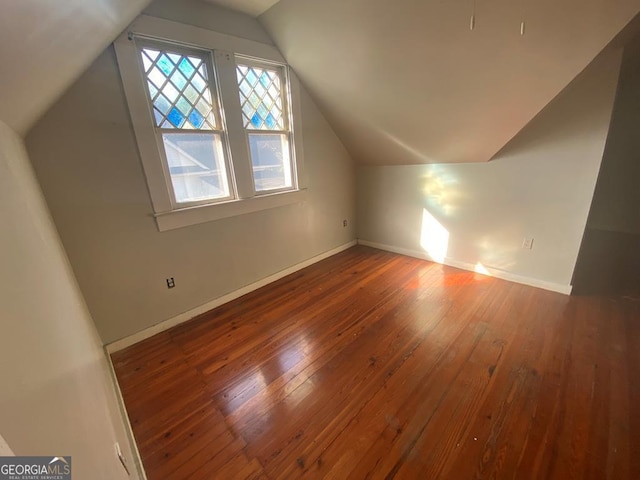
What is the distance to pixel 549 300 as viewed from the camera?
2.31 meters

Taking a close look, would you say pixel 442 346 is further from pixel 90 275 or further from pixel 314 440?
pixel 90 275

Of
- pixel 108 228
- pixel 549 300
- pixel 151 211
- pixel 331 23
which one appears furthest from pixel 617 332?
pixel 108 228

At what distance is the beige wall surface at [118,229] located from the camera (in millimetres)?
1608

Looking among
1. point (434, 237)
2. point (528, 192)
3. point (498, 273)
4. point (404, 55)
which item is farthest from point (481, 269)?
point (404, 55)

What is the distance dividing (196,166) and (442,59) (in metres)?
1.98

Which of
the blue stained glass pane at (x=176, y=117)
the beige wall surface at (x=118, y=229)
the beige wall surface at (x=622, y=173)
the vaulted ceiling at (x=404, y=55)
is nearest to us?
the vaulted ceiling at (x=404, y=55)

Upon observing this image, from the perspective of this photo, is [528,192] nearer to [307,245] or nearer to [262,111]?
[307,245]

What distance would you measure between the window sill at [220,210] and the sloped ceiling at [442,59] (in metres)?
1.11

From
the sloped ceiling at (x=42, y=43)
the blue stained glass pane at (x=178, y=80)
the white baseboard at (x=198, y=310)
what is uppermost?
the blue stained glass pane at (x=178, y=80)

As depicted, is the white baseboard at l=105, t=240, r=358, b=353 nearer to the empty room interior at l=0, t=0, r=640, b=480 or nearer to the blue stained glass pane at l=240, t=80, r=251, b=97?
the empty room interior at l=0, t=0, r=640, b=480

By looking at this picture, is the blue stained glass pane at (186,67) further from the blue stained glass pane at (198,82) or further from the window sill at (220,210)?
the window sill at (220,210)

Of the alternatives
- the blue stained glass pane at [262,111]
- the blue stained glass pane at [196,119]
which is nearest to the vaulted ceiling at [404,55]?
the blue stained glass pane at [262,111]

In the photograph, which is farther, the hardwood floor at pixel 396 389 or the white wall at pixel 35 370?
the hardwood floor at pixel 396 389

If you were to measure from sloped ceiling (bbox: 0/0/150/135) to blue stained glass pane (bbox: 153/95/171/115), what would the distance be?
0.56m
